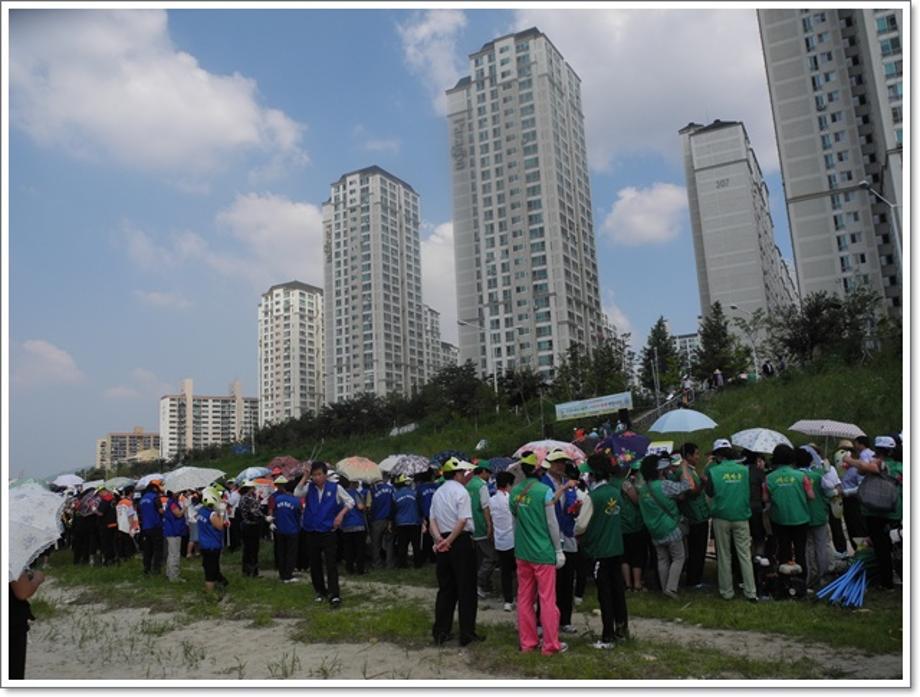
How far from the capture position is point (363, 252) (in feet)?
335

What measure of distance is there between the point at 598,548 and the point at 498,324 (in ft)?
258

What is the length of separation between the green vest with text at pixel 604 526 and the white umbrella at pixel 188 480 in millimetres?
11170

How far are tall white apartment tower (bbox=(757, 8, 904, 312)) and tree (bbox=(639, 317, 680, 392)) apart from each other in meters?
19.7

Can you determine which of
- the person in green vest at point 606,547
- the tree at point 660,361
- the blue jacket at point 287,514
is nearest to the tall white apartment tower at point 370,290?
the tree at point 660,361

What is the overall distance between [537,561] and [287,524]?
18.2 ft

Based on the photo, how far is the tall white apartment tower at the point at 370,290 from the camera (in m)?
100

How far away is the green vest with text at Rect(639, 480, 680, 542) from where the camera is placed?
24.5 ft

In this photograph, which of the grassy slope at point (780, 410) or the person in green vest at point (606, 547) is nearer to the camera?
the person in green vest at point (606, 547)

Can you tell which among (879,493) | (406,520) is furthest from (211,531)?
(879,493)

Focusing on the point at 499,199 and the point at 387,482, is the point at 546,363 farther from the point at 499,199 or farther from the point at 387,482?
the point at 387,482

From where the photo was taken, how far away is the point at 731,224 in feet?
256

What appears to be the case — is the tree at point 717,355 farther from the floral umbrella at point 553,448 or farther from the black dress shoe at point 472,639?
the black dress shoe at point 472,639

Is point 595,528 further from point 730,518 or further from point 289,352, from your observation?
point 289,352

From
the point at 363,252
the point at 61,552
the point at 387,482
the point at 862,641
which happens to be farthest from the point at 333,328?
the point at 862,641
